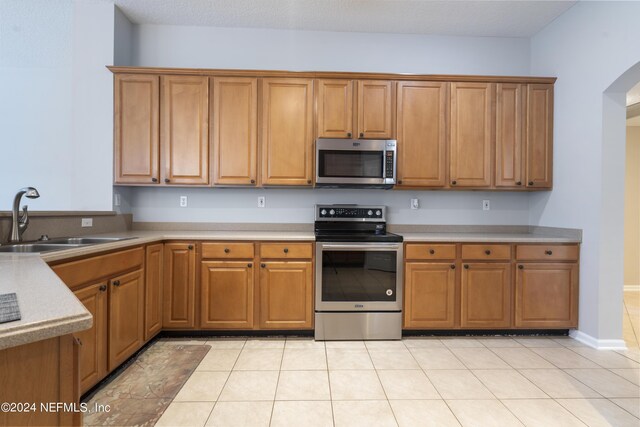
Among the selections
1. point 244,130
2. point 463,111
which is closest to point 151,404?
point 244,130

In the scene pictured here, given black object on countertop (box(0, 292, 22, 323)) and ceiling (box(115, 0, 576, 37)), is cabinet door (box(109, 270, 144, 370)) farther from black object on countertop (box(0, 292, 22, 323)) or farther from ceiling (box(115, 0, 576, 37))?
ceiling (box(115, 0, 576, 37))

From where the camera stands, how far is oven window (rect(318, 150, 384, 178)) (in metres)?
3.02

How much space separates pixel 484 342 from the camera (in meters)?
2.83

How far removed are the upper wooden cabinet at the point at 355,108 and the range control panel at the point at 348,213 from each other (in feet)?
2.31

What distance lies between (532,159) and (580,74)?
811 millimetres

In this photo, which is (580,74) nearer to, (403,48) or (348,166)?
(403,48)

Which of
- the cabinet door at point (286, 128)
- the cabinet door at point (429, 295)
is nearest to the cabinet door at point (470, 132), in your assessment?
the cabinet door at point (429, 295)

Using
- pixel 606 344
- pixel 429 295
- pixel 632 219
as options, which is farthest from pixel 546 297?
pixel 632 219

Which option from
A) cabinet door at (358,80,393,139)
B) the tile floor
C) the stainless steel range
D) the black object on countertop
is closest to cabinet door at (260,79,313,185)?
cabinet door at (358,80,393,139)

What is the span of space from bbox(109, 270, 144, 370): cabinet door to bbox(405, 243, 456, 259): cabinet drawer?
2.21m

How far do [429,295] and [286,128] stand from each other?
2.02 meters

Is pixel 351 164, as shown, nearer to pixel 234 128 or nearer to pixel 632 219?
pixel 234 128

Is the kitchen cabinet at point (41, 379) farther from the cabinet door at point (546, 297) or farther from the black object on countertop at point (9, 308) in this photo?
the cabinet door at point (546, 297)

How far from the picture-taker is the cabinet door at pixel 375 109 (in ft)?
10.1
